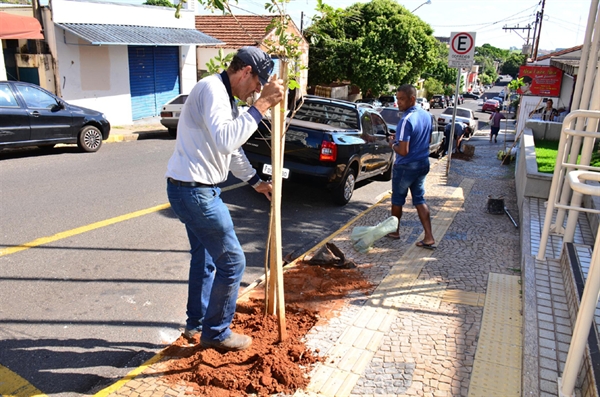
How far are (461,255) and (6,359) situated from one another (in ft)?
15.1

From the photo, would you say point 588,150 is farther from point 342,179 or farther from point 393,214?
point 342,179

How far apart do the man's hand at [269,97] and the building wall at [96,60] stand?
14.8m

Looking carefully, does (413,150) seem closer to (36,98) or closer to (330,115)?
(330,115)

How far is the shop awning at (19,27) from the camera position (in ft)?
45.2

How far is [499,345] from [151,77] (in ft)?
60.7

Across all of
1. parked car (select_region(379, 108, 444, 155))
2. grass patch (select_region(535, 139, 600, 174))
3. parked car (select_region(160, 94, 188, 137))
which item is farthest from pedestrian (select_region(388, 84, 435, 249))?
parked car (select_region(160, 94, 188, 137))

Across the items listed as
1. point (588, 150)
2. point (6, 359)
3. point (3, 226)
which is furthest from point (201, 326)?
point (588, 150)

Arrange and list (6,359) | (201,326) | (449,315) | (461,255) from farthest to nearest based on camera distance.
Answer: (461,255)
(449,315)
(201,326)
(6,359)

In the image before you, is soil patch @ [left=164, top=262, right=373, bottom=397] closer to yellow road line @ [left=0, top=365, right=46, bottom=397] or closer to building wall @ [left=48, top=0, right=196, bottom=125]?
yellow road line @ [left=0, top=365, right=46, bottom=397]

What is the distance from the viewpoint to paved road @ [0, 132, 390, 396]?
378 centimetres

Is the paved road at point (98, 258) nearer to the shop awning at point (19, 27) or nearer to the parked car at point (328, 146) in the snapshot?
the parked car at point (328, 146)

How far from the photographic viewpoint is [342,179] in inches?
329

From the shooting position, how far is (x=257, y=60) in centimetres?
323

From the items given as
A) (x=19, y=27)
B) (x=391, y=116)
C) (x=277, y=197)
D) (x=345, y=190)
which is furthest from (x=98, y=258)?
(x=391, y=116)
